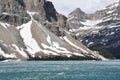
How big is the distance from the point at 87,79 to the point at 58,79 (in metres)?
7.49

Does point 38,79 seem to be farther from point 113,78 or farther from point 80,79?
point 113,78

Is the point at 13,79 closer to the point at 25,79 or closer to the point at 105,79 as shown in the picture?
the point at 25,79

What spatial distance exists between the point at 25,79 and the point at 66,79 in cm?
1056

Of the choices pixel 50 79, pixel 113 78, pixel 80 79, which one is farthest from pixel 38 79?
pixel 113 78

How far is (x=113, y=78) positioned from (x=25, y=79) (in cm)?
2287

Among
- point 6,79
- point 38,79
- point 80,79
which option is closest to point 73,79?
point 80,79

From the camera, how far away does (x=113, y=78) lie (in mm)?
112438

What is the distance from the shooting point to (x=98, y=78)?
113812 mm

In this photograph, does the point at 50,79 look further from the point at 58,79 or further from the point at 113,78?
the point at 113,78

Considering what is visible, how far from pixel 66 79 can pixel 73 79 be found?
76.5 inches

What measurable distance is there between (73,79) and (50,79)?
5.96m

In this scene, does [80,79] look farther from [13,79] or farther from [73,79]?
[13,79]

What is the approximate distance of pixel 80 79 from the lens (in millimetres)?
111438

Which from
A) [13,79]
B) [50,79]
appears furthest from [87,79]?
[13,79]
